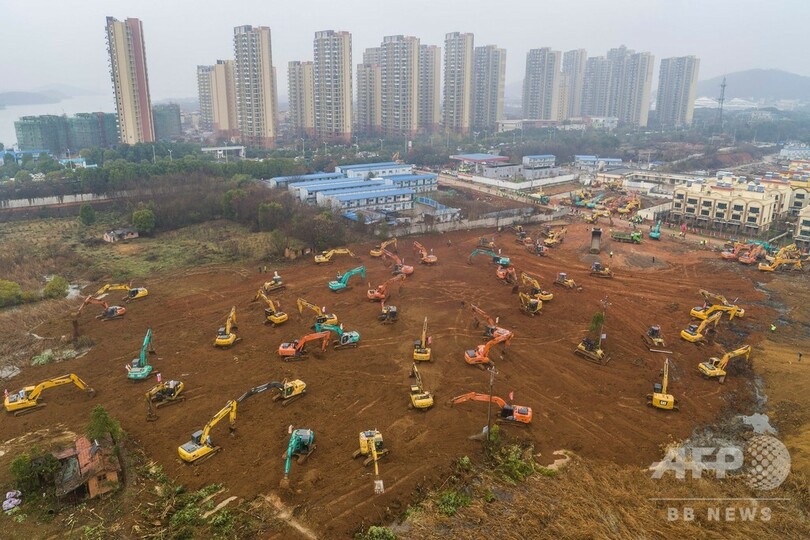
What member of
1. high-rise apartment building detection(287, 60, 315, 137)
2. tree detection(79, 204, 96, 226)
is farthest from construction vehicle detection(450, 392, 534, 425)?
high-rise apartment building detection(287, 60, 315, 137)

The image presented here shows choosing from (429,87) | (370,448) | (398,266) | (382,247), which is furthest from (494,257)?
(429,87)

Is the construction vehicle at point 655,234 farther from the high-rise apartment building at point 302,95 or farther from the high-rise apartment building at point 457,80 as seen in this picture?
the high-rise apartment building at point 302,95

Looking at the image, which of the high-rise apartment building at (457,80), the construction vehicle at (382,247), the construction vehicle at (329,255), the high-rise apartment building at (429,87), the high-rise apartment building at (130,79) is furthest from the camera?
the high-rise apartment building at (457,80)

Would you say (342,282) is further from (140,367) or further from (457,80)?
(457,80)

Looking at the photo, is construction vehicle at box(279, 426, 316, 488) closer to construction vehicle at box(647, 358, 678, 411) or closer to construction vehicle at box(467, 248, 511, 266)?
construction vehicle at box(647, 358, 678, 411)

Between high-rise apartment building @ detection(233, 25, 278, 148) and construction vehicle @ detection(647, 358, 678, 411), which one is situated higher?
high-rise apartment building @ detection(233, 25, 278, 148)

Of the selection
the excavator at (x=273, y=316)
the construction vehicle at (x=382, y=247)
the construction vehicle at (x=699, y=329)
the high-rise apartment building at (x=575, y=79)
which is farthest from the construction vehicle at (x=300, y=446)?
the high-rise apartment building at (x=575, y=79)

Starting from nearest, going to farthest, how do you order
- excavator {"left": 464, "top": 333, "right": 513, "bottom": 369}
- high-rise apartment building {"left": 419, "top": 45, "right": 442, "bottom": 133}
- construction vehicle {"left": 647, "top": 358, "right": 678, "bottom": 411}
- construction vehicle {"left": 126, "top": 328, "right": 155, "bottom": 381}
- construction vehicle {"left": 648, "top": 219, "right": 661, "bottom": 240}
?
construction vehicle {"left": 647, "top": 358, "right": 678, "bottom": 411} < construction vehicle {"left": 126, "top": 328, "right": 155, "bottom": 381} < excavator {"left": 464, "top": 333, "right": 513, "bottom": 369} < construction vehicle {"left": 648, "top": 219, "right": 661, "bottom": 240} < high-rise apartment building {"left": 419, "top": 45, "right": 442, "bottom": 133}
